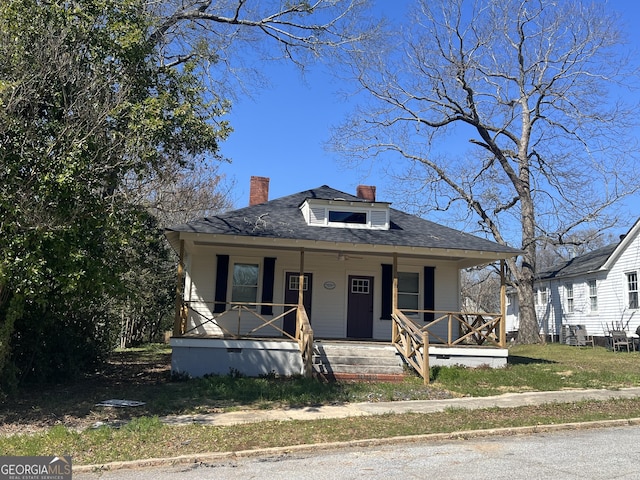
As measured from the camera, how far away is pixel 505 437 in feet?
24.3

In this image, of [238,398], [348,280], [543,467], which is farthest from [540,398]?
[348,280]

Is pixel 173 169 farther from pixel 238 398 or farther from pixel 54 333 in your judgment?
pixel 238 398

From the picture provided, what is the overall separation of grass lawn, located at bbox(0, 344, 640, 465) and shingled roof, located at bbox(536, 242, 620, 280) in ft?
38.4

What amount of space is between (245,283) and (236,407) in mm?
6406

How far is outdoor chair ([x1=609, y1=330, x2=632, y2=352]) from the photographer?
20802 mm

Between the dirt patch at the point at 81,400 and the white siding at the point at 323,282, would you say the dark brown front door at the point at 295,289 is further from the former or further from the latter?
the dirt patch at the point at 81,400

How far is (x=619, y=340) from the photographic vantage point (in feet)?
70.2

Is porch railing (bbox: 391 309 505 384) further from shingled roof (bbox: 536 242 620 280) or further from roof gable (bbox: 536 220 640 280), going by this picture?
shingled roof (bbox: 536 242 620 280)

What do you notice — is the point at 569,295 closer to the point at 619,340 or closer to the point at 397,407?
the point at 619,340

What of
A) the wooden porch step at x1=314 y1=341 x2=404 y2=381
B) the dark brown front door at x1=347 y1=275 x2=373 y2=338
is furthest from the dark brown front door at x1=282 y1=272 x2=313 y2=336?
the wooden porch step at x1=314 y1=341 x2=404 y2=381

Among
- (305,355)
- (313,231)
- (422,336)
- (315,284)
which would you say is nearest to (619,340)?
(422,336)

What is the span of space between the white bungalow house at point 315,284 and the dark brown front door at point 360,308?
30 mm

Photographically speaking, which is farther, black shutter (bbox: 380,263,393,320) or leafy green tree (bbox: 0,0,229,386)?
black shutter (bbox: 380,263,393,320)

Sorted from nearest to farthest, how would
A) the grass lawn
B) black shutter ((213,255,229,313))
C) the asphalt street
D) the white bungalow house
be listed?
the asphalt street → the grass lawn → the white bungalow house → black shutter ((213,255,229,313))
